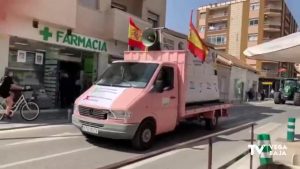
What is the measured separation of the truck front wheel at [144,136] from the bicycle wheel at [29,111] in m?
5.42

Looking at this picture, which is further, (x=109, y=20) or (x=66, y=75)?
(x=109, y=20)

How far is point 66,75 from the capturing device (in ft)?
59.1

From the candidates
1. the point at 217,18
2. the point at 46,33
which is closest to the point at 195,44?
the point at 46,33

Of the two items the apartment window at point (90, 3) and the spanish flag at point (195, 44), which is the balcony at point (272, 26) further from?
the spanish flag at point (195, 44)

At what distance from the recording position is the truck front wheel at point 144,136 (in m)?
8.41

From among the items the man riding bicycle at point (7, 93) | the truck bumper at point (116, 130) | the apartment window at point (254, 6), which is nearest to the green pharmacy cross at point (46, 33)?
the man riding bicycle at point (7, 93)

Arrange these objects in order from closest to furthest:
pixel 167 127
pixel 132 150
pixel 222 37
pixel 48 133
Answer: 1. pixel 132 150
2. pixel 167 127
3. pixel 48 133
4. pixel 222 37

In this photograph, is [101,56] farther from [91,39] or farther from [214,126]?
[214,126]

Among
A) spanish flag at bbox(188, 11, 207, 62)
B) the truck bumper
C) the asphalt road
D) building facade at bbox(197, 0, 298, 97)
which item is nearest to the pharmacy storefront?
the asphalt road

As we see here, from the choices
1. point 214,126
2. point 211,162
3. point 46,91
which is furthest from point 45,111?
point 211,162

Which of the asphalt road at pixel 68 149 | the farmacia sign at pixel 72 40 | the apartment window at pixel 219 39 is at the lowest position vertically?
the asphalt road at pixel 68 149

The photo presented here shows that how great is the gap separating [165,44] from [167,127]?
3.16m

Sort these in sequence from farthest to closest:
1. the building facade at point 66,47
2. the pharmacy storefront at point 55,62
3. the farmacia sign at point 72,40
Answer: the farmacia sign at point 72,40
the pharmacy storefront at point 55,62
the building facade at point 66,47

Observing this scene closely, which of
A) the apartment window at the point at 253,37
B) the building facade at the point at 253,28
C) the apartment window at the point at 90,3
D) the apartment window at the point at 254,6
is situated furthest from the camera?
the apartment window at the point at 254,6
